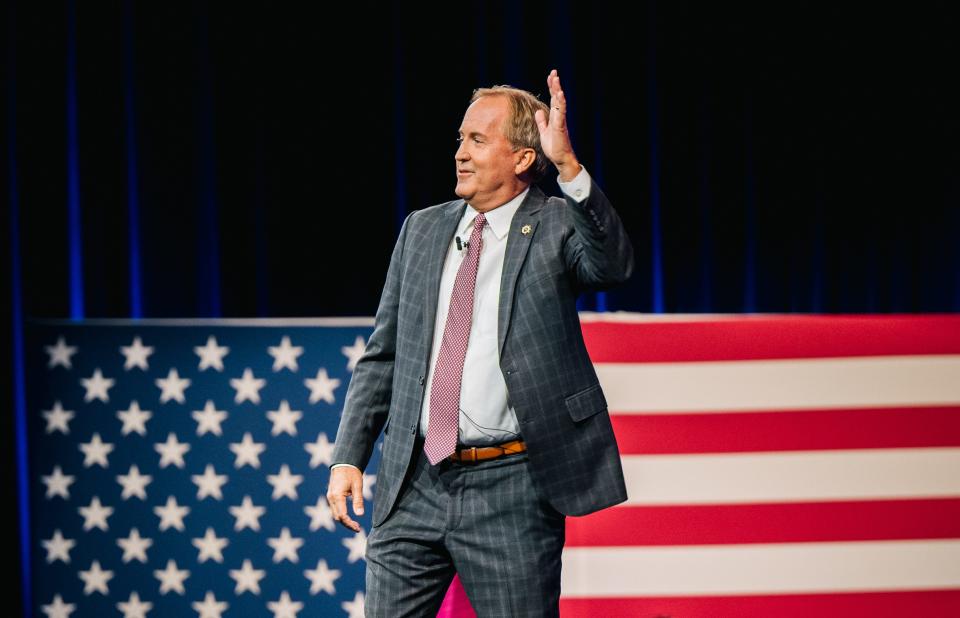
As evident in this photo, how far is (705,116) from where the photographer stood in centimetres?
399

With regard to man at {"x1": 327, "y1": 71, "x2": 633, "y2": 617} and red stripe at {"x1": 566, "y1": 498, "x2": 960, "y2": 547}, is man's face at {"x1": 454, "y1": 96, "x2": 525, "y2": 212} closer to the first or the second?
man at {"x1": 327, "y1": 71, "x2": 633, "y2": 617}

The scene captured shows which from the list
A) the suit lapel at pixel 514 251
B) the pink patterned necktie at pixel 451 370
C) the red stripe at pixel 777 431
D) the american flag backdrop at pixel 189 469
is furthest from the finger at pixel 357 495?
the red stripe at pixel 777 431

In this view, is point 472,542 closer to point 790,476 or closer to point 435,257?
point 435,257

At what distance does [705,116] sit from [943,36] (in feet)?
3.35

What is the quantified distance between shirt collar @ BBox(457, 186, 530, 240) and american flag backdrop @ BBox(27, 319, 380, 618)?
0.77m

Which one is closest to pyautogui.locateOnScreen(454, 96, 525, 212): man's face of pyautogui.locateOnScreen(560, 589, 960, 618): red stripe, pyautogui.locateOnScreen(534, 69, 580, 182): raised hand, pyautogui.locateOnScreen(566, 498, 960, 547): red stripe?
pyautogui.locateOnScreen(534, 69, 580, 182): raised hand

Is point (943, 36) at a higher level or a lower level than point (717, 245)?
higher

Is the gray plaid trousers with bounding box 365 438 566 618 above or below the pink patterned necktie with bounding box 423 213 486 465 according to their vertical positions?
below

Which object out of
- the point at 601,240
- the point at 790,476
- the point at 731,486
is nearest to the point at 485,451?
the point at 601,240

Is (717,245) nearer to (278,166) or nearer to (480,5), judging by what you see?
(480,5)

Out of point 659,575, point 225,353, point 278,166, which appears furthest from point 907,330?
point 278,166

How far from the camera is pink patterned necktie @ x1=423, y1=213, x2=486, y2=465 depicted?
6.34 feet

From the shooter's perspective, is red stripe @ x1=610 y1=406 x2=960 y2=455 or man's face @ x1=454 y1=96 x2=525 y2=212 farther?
red stripe @ x1=610 y1=406 x2=960 y2=455

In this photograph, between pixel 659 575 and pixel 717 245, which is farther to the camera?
pixel 717 245
